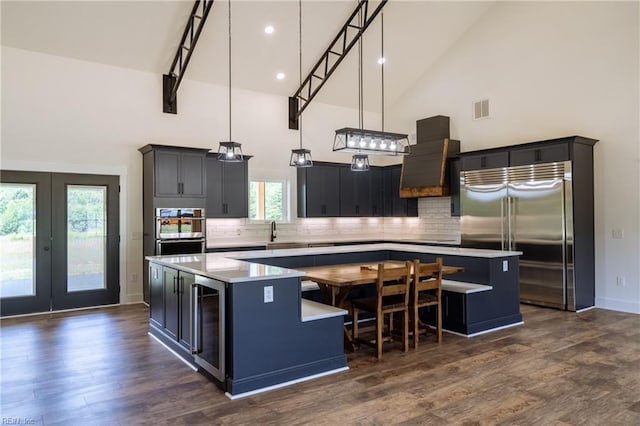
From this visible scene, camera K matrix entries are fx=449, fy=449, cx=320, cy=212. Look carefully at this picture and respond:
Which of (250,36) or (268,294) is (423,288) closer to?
(268,294)

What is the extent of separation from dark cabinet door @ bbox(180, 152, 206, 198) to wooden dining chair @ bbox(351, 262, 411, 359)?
369 cm

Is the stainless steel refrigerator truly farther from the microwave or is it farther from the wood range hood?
the microwave

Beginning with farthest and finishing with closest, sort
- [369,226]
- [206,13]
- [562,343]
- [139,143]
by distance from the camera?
[369,226] → [139,143] → [206,13] → [562,343]

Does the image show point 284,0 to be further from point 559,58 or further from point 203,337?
point 203,337

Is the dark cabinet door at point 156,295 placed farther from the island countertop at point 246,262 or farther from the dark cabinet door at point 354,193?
the dark cabinet door at point 354,193

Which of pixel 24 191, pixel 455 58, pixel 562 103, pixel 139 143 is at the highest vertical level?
pixel 455 58

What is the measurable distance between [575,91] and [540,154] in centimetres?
117

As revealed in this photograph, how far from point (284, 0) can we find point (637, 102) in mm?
5268

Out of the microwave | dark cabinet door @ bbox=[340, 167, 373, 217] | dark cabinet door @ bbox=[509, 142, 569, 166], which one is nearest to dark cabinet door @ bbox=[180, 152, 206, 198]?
the microwave

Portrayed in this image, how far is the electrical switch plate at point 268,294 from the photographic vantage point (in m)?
3.66

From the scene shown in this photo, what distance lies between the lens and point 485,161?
24.7 ft

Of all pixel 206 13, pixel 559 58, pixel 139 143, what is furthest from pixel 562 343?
pixel 139 143

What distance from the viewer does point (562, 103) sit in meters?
7.06

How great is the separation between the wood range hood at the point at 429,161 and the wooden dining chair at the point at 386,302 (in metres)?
4.13
